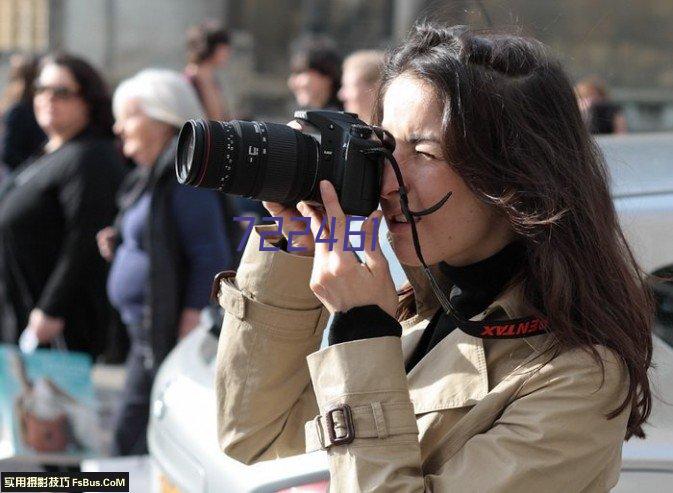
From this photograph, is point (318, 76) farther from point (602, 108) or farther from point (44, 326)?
point (602, 108)

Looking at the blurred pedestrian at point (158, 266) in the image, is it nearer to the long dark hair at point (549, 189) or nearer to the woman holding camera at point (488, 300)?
the woman holding camera at point (488, 300)

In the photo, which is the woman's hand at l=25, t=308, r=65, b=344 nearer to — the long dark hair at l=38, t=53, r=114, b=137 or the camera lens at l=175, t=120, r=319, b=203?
the long dark hair at l=38, t=53, r=114, b=137

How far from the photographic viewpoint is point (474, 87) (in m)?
1.64

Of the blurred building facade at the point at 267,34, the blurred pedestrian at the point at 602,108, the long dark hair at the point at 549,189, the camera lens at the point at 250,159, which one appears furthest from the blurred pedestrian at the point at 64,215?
the blurred building facade at the point at 267,34

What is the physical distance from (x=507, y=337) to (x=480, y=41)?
17.7 inches

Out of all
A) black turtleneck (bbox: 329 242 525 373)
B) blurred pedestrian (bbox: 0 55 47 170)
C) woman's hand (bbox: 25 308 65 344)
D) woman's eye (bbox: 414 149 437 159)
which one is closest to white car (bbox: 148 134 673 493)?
black turtleneck (bbox: 329 242 525 373)

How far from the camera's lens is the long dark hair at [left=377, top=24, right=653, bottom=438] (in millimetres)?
1592

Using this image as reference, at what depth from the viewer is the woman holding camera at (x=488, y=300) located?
1538mm

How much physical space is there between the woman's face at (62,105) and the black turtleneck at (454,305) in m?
3.37

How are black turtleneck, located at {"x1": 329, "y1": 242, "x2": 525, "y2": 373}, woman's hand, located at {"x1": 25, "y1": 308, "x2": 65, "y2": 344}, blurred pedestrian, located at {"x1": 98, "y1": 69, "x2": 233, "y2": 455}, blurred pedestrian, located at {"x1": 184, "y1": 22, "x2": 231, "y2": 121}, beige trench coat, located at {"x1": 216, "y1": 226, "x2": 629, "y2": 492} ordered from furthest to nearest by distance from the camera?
blurred pedestrian, located at {"x1": 184, "y1": 22, "x2": 231, "y2": 121} → woman's hand, located at {"x1": 25, "y1": 308, "x2": 65, "y2": 344} → blurred pedestrian, located at {"x1": 98, "y1": 69, "x2": 233, "y2": 455} → black turtleneck, located at {"x1": 329, "y1": 242, "x2": 525, "y2": 373} → beige trench coat, located at {"x1": 216, "y1": 226, "x2": 629, "y2": 492}

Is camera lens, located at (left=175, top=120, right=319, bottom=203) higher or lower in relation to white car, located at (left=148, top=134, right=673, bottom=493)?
higher

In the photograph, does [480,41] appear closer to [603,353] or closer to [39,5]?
[603,353]

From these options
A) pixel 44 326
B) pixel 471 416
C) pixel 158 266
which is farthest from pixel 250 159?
pixel 44 326

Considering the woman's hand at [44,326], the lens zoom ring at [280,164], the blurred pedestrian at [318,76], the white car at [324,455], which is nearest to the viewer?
the lens zoom ring at [280,164]
